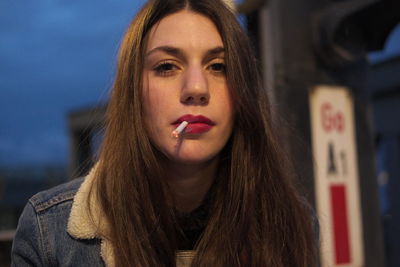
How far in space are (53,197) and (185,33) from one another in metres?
0.65

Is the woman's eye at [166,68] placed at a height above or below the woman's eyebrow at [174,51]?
below

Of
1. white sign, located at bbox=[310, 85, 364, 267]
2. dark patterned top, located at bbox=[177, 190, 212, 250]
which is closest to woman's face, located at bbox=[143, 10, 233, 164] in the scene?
dark patterned top, located at bbox=[177, 190, 212, 250]

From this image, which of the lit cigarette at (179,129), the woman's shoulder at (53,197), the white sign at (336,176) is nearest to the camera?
the lit cigarette at (179,129)

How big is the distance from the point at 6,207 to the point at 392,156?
20.3 ft

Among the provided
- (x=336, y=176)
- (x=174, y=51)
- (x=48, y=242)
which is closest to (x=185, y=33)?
(x=174, y=51)

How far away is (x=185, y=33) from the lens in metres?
1.59

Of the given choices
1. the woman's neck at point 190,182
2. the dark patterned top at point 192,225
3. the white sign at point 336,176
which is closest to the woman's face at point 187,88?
the woman's neck at point 190,182

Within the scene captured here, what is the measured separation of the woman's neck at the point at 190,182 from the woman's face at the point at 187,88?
0.10 m

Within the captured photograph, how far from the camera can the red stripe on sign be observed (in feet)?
8.47

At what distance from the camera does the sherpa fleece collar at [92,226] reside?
1.55 m

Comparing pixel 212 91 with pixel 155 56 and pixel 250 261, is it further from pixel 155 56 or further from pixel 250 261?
pixel 250 261

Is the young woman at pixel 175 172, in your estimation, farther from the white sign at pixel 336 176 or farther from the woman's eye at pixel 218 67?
the white sign at pixel 336 176

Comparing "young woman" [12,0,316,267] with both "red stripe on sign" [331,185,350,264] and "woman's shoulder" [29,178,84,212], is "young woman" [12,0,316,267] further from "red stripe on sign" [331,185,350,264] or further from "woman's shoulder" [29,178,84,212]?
"red stripe on sign" [331,185,350,264]

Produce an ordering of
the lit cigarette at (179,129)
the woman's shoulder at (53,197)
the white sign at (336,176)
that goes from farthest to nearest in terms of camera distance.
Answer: the white sign at (336,176) → the woman's shoulder at (53,197) → the lit cigarette at (179,129)
